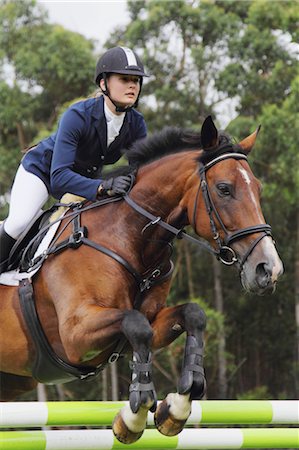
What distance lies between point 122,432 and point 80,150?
6.23 feet

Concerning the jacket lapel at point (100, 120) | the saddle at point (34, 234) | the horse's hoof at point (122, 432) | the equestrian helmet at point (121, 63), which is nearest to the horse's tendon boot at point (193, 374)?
the horse's hoof at point (122, 432)

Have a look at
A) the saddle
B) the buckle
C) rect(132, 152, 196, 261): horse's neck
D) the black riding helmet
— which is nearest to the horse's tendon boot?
the buckle

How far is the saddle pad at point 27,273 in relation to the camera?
486 cm

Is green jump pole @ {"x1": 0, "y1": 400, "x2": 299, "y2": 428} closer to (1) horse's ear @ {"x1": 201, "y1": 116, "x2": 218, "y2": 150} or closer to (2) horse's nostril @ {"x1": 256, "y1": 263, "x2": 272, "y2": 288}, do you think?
(2) horse's nostril @ {"x1": 256, "y1": 263, "x2": 272, "y2": 288}

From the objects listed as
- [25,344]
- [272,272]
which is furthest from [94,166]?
[272,272]

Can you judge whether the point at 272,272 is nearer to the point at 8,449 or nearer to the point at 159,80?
the point at 8,449

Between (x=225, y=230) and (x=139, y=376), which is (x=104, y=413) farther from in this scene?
(x=225, y=230)

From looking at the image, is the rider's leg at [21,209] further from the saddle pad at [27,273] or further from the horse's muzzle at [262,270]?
the horse's muzzle at [262,270]

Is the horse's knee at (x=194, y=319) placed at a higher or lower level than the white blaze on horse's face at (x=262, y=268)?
lower

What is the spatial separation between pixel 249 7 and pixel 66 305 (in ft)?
56.5

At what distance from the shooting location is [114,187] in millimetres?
4672

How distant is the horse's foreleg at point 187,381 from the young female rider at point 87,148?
945 millimetres

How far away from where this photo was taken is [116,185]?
4.69 m

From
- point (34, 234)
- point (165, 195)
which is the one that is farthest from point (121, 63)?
point (34, 234)
